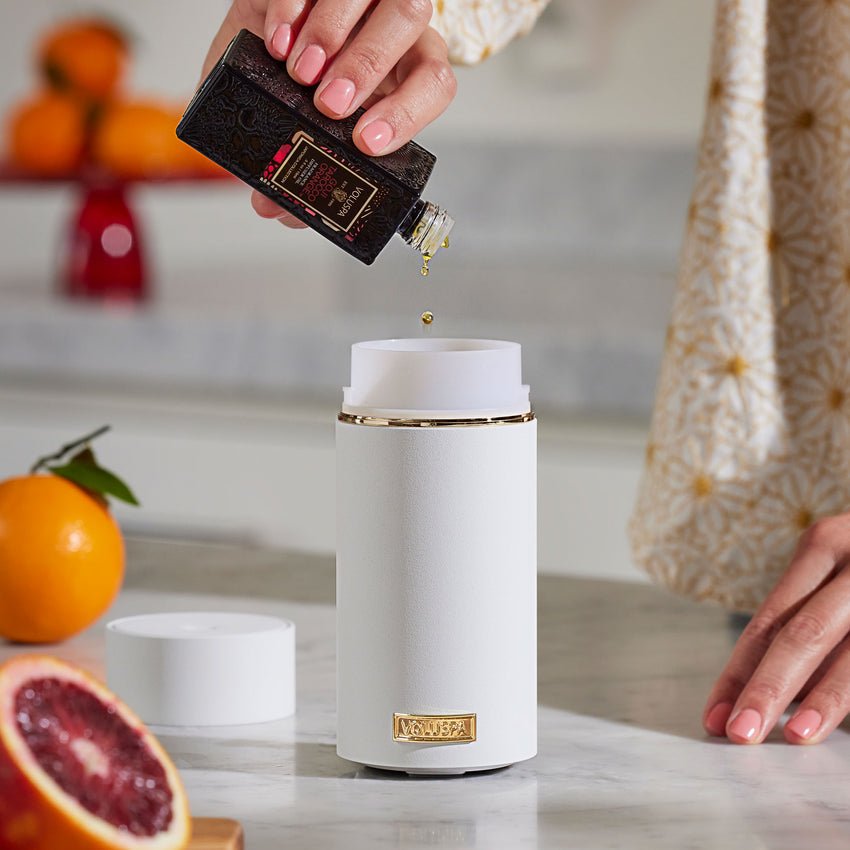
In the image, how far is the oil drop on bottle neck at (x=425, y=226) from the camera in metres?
0.78

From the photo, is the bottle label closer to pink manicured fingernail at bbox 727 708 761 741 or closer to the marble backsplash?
pink manicured fingernail at bbox 727 708 761 741

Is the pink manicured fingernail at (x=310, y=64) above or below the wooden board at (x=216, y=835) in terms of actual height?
above

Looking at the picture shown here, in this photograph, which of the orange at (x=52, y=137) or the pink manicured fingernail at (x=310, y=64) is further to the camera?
the orange at (x=52, y=137)

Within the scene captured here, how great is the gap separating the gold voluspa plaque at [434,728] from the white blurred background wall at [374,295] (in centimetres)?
127

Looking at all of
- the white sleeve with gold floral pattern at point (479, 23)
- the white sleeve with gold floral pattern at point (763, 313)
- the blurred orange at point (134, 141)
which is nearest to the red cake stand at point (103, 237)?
the blurred orange at point (134, 141)

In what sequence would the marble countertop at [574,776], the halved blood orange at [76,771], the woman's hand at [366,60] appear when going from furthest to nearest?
the woman's hand at [366,60]
the marble countertop at [574,776]
the halved blood orange at [76,771]

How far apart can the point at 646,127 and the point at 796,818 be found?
219 cm

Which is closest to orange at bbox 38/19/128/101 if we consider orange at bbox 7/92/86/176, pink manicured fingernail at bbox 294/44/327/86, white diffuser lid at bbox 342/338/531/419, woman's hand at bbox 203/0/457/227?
orange at bbox 7/92/86/176

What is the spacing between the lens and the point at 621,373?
2.03m

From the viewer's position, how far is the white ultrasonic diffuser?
0.73 metres

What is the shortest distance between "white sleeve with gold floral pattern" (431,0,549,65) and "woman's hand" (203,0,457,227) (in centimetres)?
18

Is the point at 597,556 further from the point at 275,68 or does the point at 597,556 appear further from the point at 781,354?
the point at 275,68

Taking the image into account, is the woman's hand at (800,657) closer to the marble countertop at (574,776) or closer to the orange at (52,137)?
the marble countertop at (574,776)

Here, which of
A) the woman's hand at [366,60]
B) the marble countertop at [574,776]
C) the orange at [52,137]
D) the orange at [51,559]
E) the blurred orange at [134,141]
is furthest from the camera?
the orange at [52,137]
